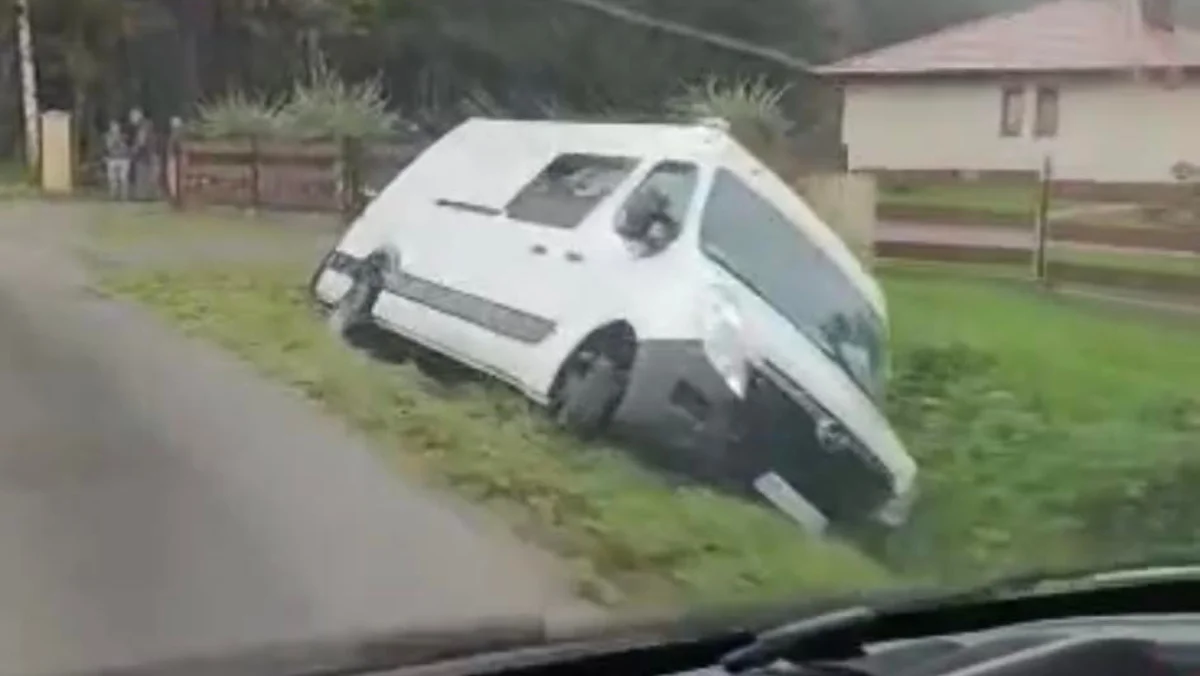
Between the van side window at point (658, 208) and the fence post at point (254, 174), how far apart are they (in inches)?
14.9

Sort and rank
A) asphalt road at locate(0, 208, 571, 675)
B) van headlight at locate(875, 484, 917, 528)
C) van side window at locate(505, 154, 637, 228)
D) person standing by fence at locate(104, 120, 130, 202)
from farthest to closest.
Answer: van headlight at locate(875, 484, 917, 528) < van side window at locate(505, 154, 637, 228) < person standing by fence at locate(104, 120, 130, 202) < asphalt road at locate(0, 208, 571, 675)

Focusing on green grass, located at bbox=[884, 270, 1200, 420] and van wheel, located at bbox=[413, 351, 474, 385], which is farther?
green grass, located at bbox=[884, 270, 1200, 420]

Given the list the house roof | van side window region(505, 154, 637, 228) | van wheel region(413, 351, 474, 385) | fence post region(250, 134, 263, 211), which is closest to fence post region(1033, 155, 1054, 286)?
the house roof

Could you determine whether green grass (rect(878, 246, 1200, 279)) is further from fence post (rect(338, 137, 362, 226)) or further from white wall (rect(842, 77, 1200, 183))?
fence post (rect(338, 137, 362, 226))

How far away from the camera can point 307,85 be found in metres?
2.13

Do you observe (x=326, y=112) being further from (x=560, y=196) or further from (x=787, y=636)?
(x=787, y=636)

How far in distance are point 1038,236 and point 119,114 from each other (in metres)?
1.07

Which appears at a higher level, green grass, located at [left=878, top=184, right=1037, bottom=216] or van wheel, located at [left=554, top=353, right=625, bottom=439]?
green grass, located at [left=878, top=184, right=1037, bottom=216]

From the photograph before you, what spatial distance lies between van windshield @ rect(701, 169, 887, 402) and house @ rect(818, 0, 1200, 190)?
16cm

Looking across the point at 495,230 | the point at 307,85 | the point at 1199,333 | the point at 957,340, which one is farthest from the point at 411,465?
the point at 1199,333

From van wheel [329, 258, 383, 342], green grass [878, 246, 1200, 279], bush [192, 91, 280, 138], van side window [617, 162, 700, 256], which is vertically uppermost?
bush [192, 91, 280, 138]

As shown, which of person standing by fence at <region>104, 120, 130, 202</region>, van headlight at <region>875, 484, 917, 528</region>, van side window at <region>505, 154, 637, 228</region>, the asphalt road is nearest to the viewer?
the asphalt road

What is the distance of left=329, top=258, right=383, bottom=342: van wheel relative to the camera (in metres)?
2.13

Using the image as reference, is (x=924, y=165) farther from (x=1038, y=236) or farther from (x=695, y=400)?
(x=695, y=400)
